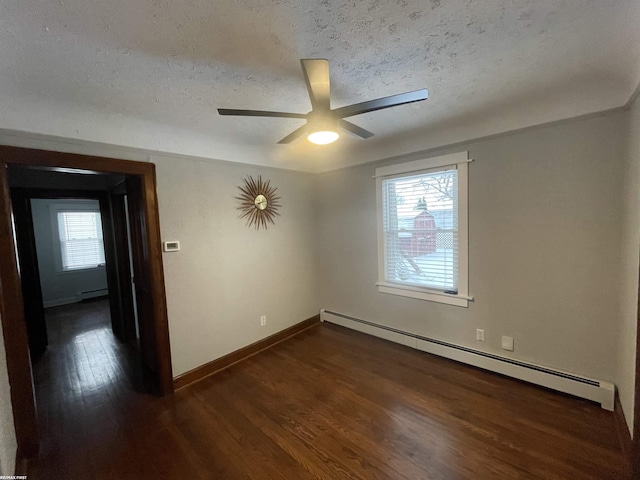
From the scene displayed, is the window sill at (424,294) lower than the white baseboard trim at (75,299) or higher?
higher

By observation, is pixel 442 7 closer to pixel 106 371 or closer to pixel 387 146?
pixel 387 146

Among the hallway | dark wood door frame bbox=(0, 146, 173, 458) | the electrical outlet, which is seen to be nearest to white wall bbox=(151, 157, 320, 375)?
the hallway

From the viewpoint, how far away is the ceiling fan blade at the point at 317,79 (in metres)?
1.21

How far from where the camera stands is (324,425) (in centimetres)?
197

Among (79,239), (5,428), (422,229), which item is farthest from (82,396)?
(79,239)

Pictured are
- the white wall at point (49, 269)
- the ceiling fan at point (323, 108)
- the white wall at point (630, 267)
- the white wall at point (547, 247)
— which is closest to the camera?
the ceiling fan at point (323, 108)

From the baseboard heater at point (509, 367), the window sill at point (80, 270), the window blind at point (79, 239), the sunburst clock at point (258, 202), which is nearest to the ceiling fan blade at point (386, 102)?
the sunburst clock at point (258, 202)

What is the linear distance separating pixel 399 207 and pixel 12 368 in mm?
3432

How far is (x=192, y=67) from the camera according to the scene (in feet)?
4.94

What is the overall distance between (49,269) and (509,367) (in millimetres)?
7827

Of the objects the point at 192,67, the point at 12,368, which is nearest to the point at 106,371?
the point at 12,368

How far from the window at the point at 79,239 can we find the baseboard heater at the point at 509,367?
5.99 metres

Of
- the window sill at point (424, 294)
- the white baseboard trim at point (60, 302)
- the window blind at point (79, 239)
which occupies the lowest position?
the white baseboard trim at point (60, 302)

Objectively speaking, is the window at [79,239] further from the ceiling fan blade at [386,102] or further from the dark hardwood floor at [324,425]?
the ceiling fan blade at [386,102]
